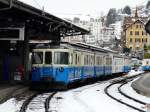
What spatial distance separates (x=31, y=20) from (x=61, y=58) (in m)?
4.57

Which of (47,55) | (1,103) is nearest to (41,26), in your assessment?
(47,55)

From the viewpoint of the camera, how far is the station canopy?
73.8 ft

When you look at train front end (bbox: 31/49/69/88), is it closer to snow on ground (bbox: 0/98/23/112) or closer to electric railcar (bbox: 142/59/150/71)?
snow on ground (bbox: 0/98/23/112)

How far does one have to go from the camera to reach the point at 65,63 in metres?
25.2

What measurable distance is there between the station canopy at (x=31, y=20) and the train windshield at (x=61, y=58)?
2.38 metres

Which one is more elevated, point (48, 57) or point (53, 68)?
point (48, 57)

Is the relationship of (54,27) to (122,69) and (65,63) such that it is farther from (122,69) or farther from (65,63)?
(122,69)

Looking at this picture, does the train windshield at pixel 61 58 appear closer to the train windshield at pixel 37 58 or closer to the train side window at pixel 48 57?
the train side window at pixel 48 57

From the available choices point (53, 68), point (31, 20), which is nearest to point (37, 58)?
point (53, 68)

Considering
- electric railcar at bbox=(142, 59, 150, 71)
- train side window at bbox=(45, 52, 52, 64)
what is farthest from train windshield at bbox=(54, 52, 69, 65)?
electric railcar at bbox=(142, 59, 150, 71)

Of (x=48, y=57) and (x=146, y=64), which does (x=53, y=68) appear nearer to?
(x=48, y=57)

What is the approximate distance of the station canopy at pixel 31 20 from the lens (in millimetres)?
22494

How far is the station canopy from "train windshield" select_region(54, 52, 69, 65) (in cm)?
238

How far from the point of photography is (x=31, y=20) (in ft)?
93.9
